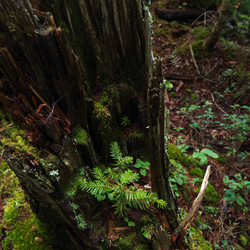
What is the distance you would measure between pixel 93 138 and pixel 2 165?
2.82m

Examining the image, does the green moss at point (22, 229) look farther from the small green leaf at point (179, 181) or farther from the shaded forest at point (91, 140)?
the small green leaf at point (179, 181)

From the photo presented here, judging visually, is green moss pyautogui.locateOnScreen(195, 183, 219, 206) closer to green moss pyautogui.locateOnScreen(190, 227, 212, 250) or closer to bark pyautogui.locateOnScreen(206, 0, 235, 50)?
green moss pyautogui.locateOnScreen(190, 227, 212, 250)

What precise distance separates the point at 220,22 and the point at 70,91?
633cm

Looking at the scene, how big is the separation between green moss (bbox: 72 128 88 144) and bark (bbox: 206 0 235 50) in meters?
5.98

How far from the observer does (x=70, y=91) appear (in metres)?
1.83

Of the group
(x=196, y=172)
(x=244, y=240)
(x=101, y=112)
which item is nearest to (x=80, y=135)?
(x=101, y=112)

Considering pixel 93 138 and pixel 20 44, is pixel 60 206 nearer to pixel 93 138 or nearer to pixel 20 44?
pixel 93 138

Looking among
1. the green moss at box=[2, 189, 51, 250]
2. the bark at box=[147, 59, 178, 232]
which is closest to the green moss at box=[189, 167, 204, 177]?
the bark at box=[147, 59, 178, 232]

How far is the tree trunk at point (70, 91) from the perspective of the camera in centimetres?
156

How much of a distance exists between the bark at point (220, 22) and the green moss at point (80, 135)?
598cm

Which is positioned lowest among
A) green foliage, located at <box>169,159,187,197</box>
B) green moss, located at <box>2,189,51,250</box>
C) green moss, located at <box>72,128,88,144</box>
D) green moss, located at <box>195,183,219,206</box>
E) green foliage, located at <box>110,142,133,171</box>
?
green moss, located at <box>195,183,219,206</box>

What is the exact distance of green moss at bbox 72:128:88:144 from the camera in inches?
77.1

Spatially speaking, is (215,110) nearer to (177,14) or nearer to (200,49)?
(200,49)

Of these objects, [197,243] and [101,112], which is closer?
[101,112]
